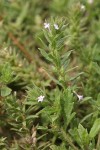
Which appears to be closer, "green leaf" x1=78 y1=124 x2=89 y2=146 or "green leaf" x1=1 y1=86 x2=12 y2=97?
"green leaf" x1=78 y1=124 x2=89 y2=146

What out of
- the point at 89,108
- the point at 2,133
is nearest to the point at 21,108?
the point at 2,133

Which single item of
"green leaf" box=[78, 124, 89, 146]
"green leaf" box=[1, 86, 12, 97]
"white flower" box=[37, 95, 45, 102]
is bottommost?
"green leaf" box=[78, 124, 89, 146]

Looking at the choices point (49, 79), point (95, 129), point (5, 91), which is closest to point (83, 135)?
point (95, 129)

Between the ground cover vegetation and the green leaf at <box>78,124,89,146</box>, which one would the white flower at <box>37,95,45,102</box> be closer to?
the ground cover vegetation

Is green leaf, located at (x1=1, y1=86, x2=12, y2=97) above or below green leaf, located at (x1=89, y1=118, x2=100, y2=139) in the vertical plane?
above

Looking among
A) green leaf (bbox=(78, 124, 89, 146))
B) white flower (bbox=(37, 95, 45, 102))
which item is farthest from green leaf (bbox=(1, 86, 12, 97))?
green leaf (bbox=(78, 124, 89, 146))

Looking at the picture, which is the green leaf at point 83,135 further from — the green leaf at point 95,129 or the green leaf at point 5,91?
the green leaf at point 5,91

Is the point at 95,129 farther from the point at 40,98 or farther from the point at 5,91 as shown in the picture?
the point at 5,91

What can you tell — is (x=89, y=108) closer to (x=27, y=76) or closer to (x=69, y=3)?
(x=27, y=76)

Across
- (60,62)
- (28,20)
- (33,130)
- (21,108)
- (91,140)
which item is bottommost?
(91,140)
